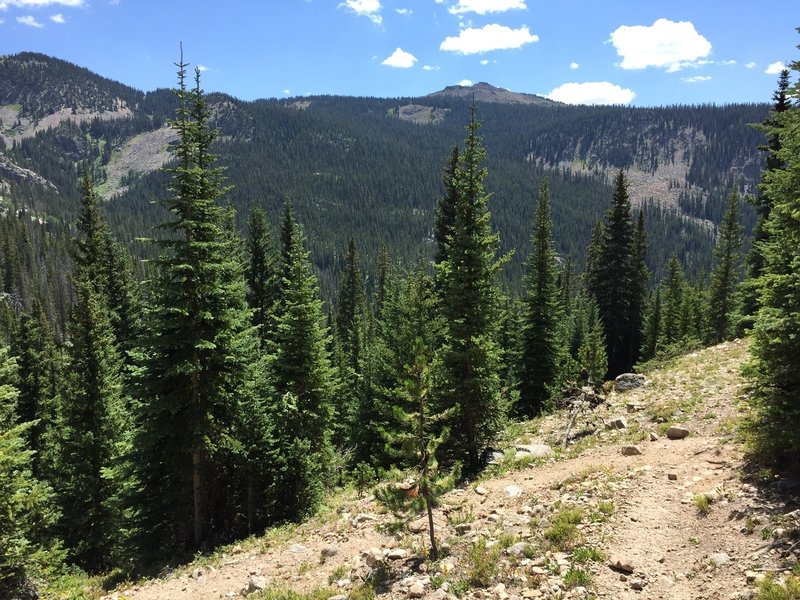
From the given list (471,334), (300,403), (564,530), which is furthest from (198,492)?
(564,530)

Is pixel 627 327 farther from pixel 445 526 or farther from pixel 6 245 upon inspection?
pixel 6 245

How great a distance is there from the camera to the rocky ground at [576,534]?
8148 millimetres

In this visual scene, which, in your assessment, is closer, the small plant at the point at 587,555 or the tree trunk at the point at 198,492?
the small plant at the point at 587,555

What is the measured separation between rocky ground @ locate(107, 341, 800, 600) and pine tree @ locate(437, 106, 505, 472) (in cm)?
168

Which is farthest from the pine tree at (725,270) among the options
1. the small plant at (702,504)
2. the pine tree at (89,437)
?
the pine tree at (89,437)

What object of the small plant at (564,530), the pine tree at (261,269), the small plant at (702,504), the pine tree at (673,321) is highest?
the pine tree at (261,269)

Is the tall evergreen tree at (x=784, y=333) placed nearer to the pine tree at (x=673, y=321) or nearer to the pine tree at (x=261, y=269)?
the pine tree at (x=261, y=269)

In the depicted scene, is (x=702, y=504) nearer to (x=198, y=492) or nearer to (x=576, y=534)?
(x=576, y=534)

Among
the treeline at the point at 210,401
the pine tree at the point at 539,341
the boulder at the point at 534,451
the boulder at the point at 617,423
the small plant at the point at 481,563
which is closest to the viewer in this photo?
the small plant at the point at 481,563

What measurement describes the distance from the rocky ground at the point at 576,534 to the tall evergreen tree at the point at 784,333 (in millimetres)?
960

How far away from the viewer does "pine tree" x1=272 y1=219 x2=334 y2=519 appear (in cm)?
1775

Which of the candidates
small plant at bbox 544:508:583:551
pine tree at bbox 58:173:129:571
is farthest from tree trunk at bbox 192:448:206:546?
small plant at bbox 544:508:583:551

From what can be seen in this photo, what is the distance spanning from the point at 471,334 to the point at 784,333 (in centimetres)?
925

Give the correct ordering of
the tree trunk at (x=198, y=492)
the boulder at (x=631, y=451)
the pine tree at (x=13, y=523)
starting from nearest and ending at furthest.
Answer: the pine tree at (x=13, y=523) < the boulder at (x=631, y=451) < the tree trunk at (x=198, y=492)
